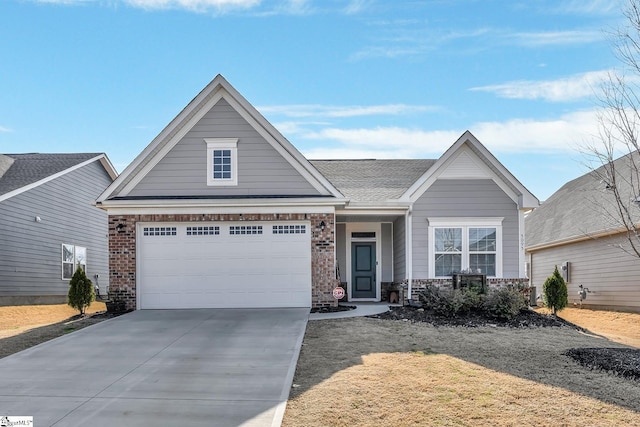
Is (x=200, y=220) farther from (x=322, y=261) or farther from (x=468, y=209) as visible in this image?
(x=468, y=209)

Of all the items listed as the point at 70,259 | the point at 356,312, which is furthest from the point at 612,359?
the point at 70,259

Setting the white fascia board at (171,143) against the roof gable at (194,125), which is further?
the white fascia board at (171,143)

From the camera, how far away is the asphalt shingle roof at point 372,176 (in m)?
16.9

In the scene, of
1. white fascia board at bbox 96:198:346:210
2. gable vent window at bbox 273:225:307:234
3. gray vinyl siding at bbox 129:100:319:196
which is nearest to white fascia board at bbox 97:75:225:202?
gray vinyl siding at bbox 129:100:319:196

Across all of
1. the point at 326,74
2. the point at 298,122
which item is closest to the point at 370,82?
the point at 326,74

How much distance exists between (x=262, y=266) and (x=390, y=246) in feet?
16.5

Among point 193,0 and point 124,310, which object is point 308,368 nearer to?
point 124,310

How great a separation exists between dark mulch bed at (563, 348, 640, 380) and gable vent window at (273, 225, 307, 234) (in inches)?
290

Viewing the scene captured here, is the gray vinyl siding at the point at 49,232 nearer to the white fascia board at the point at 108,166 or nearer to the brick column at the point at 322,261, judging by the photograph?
the white fascia board at the point at 108,166

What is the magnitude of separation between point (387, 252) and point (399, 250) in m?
1.14

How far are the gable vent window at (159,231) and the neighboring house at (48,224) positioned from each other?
6.63 metres

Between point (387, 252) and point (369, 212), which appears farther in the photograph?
point (387, 252)

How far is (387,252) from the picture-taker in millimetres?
18203

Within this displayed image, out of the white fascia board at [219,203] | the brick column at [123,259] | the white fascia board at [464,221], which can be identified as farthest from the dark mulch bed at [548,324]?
the brick column at [123,259]
